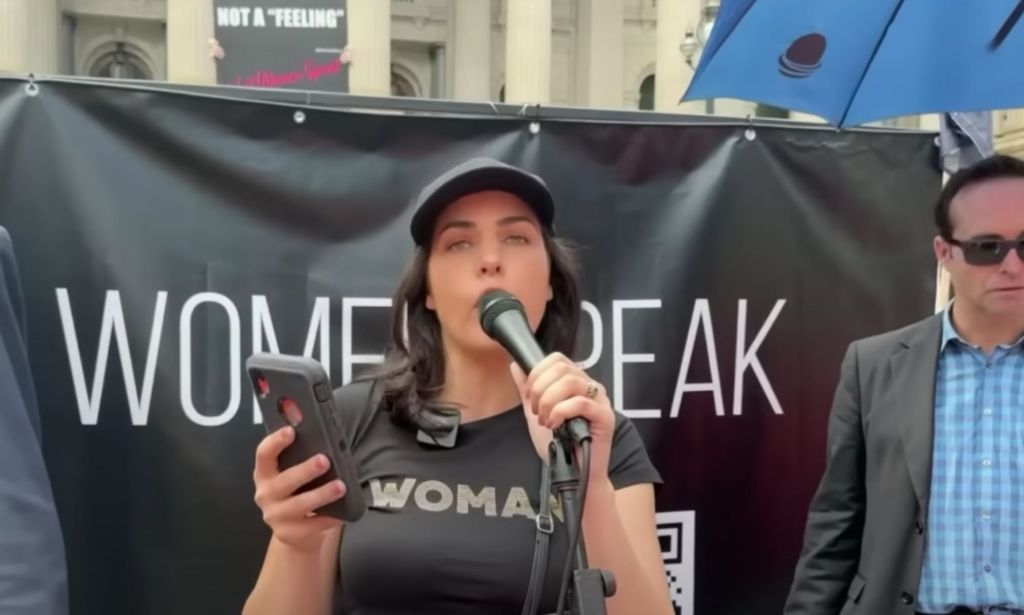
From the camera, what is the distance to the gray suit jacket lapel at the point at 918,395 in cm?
230

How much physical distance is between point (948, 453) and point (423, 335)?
1.33 meters

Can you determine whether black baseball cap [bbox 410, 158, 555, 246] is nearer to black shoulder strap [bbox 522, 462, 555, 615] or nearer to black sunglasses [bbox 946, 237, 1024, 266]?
black shoulder strap [bbox 522, 462, 555, 615]

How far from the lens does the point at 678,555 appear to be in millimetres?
2721

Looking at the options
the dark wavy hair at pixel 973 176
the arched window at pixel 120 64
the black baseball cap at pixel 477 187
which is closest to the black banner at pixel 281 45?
the arched window at pixel 120 64

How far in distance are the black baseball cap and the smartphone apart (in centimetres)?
47

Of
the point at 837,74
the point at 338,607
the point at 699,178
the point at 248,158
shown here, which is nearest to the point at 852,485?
the point at 699,178

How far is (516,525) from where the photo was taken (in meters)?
1.62

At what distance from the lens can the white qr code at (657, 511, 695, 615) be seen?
2715mm

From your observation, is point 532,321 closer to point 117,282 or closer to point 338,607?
point 338,607

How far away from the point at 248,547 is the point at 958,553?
1729mm

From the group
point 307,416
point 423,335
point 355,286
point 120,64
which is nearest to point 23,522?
point 307,416

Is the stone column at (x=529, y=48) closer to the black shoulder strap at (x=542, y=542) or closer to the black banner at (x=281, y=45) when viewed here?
the black banner at (x=281, y=45)

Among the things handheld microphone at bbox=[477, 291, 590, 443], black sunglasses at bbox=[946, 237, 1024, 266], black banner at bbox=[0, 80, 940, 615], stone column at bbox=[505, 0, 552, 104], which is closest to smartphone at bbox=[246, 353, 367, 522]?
handheld microphone at bbox=[477, 291, 590, 443]

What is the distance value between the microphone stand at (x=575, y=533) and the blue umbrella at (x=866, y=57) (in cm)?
175
